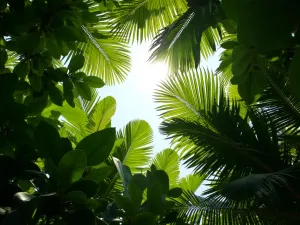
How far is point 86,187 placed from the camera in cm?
59

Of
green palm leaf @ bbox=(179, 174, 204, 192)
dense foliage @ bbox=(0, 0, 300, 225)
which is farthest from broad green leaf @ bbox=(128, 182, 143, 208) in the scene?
green palm leaf @ bbox=(179, 174, 204, 192)

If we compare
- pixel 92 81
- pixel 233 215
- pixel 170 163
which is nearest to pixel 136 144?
pixel 170 163

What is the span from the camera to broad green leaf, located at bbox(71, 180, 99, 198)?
583mm

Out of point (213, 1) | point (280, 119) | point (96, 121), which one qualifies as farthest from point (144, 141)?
point (213, 1)

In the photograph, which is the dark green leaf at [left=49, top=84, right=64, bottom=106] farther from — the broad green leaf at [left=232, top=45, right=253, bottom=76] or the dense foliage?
the broad green leaf at [left=232, top=45, right=253, bottom=76]

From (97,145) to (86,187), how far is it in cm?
8

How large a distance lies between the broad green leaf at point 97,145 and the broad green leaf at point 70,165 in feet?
0.21

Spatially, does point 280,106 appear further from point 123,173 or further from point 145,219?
point 145,219

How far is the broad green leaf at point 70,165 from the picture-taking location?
559 millimetres

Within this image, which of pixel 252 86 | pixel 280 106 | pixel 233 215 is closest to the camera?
pixel 252 86

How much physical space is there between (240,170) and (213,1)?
86.7 inches

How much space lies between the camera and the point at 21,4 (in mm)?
940

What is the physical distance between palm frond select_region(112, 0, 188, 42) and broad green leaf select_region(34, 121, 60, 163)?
3.47 m

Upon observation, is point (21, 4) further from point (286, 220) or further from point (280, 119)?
point (280, 119)
